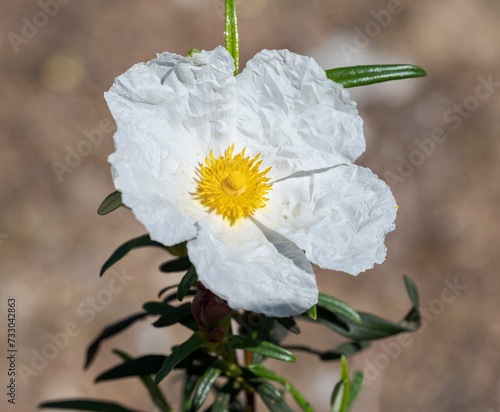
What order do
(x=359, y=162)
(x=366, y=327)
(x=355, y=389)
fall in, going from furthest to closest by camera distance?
1. (x=359, y=162)
2. (x=355, y=389)
3. (x=366, y=327)

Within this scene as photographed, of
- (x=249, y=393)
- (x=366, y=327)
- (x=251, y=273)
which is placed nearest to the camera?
(x=251, y=273)

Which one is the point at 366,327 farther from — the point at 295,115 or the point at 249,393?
the point at 295,115

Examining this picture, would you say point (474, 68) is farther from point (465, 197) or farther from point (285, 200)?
point (285, 200)

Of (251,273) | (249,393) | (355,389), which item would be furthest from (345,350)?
(251,273)

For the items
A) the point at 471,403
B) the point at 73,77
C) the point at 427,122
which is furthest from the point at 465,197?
the point at 73,77

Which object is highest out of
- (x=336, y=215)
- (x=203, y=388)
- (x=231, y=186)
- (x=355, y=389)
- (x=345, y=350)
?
(x=231, y=186)

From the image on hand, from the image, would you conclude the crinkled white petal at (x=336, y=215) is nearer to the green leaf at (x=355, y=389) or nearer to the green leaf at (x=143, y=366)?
the green leaf at (x=143, y=366)

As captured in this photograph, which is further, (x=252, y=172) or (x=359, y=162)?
(x=359, y=162)
